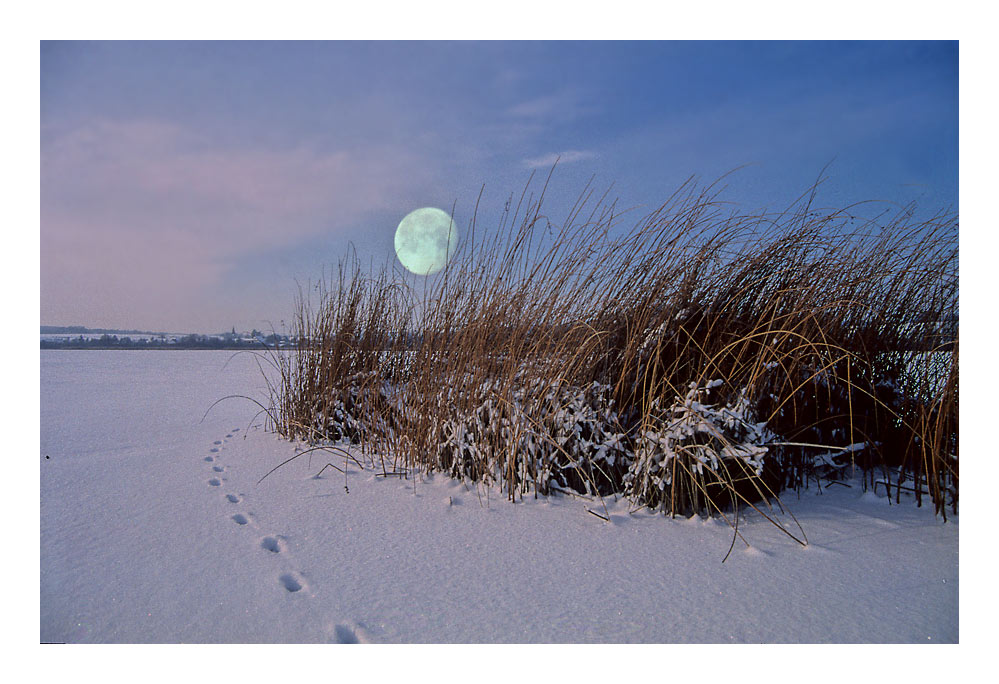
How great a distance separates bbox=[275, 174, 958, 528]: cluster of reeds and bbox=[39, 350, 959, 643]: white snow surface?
0.11 metres

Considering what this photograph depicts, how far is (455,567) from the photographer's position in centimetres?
107

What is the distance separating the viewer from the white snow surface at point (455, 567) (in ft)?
2.88

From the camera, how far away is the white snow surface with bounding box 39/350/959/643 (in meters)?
0.88

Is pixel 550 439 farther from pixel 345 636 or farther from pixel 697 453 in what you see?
pixel 345 636

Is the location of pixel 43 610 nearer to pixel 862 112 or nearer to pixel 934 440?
pixel 934 440

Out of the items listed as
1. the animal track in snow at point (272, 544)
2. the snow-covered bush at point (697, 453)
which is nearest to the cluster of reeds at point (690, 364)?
the snow-covered bush at point (697, 453)

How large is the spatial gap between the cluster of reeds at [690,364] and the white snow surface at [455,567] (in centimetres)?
11

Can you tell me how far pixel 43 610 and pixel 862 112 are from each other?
2323 mm

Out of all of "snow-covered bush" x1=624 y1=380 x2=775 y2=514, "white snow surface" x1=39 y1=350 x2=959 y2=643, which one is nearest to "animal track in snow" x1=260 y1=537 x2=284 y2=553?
"white snow surface" x1=39 y1=350 x2=959 y2=643

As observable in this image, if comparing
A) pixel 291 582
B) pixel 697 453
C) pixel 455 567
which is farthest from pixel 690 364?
pixel 291 582

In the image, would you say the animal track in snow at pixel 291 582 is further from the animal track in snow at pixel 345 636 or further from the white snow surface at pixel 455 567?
the animal track in snow at pixel 345 636

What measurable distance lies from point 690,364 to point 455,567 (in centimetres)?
75

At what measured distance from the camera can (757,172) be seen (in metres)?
1.73
